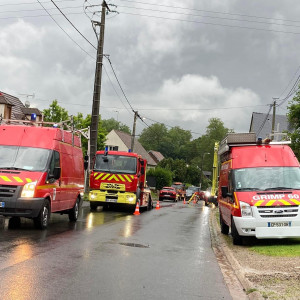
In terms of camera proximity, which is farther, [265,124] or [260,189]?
[265,124]

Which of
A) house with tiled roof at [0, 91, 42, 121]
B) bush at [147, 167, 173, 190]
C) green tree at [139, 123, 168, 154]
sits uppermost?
green tree at [139, 123, 168, 154]

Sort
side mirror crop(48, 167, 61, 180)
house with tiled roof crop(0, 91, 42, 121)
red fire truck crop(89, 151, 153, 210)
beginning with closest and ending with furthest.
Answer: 1. side mirror crop(48, 167, 61, 180)
2. red fire truck crop(89, 151, 153, 210)
3. house with tiled roof crop(0, 91, 42, 121)

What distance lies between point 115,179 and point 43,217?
10085 mm

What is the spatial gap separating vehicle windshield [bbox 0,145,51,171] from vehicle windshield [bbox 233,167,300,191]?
5145mm

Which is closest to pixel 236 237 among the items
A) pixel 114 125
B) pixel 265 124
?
pixel 265 124

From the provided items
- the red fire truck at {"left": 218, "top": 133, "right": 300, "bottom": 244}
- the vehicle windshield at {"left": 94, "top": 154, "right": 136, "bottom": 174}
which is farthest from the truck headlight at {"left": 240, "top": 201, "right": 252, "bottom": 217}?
the vehicle windshield at {"left": 94, "top": 154, "right": 136, "bottom": 174}

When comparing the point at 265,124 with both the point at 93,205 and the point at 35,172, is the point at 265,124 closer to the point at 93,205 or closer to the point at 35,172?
the point at 93,205

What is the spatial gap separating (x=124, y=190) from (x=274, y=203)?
11728 mm

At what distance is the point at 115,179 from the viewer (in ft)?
72.5

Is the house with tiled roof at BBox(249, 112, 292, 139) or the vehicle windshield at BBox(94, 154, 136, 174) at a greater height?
the house with tiled roof at BBox(249, 112, 292, 139)

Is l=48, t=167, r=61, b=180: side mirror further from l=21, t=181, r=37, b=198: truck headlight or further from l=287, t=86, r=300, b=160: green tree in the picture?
l=287, t=86, r=300, b=160: green tree

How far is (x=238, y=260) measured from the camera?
912 centimetres

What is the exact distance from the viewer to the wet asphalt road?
5.92 m

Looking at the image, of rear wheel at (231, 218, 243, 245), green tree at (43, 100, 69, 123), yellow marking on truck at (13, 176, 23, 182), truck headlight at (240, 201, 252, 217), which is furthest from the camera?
green tree at (43, 100, 69, 123)
